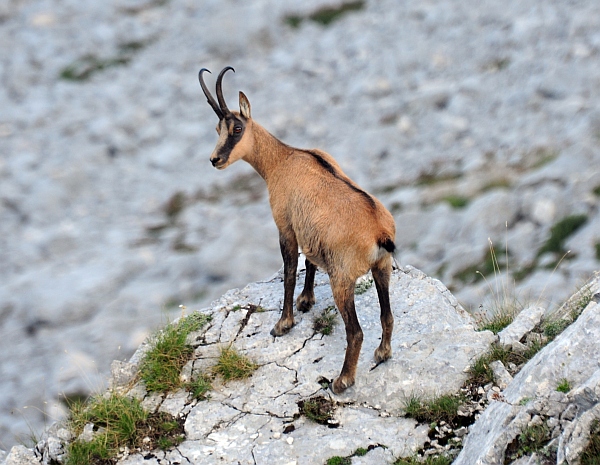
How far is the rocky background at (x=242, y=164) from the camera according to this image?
1617 cm

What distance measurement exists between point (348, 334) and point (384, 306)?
0.51m

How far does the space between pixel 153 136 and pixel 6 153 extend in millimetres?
3966

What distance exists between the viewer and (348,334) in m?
8.28

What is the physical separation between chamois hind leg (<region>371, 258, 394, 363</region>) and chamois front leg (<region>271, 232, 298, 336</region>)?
3.87ft

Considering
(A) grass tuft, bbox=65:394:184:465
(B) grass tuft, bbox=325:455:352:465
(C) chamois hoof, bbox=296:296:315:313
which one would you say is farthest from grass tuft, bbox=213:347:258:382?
(B) grass tuft, bbox=325:455:352:465

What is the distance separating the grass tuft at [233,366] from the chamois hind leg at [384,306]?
4.58 feet

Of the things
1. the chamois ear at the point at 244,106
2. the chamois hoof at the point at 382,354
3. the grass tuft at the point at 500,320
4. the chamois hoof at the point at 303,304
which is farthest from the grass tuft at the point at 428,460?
the chamois ear at the point at 244,106

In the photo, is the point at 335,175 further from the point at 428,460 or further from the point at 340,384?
the point at 428,460

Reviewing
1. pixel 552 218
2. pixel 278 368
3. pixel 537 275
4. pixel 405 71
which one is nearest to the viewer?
pixel 278 368

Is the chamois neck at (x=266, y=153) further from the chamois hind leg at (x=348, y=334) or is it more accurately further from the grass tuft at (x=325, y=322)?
the chamois hind leg at (x=348, y=334)

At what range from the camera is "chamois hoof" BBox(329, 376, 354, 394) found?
321 inches

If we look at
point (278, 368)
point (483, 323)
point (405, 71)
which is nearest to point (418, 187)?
point (405, 71)

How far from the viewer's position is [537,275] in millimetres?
15219

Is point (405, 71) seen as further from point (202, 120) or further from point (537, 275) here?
point (537, 275)
